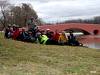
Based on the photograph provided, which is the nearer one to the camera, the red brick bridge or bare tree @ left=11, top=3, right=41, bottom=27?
A: the red brick bridge

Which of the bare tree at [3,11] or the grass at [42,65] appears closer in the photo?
the grass at [42,65]

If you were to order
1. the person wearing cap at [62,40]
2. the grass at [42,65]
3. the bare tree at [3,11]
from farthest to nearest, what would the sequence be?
1. the bare tree at [3,11]
2. the person wearing cap at [62,40]
3. the grass at [42,65]

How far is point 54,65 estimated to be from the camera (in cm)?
1058

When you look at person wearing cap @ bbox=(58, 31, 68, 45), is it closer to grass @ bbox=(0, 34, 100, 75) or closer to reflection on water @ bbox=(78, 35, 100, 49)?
reflection on water @ bbox=(78, 35, 100, 49)

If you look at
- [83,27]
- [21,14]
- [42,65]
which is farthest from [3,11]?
[42,65]

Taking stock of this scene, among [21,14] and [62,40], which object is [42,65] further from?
[21,14]

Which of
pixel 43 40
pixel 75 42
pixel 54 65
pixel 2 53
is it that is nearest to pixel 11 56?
pixel 2 53

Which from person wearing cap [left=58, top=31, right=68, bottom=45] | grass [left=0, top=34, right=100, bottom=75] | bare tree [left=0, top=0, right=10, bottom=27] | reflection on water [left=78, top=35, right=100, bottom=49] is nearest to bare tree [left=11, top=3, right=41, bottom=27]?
bare tree [left=0, top=0, right=10, bottom=27]

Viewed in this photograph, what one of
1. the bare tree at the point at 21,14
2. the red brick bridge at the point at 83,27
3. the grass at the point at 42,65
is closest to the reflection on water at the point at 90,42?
the grass at the point at 42,65

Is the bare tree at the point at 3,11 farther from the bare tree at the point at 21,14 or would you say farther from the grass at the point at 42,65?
the grass at the point at 42,65

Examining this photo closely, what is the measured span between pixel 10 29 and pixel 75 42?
422 centimetres

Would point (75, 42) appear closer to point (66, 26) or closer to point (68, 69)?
point (68, 69)

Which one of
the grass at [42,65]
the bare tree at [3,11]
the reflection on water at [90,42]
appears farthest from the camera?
the bare tree at [3,11]

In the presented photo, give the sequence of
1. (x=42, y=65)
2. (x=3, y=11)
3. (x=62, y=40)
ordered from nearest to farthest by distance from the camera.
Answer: (x=42, y=65) < (x=62, y=40) < (x=3, y=11)
